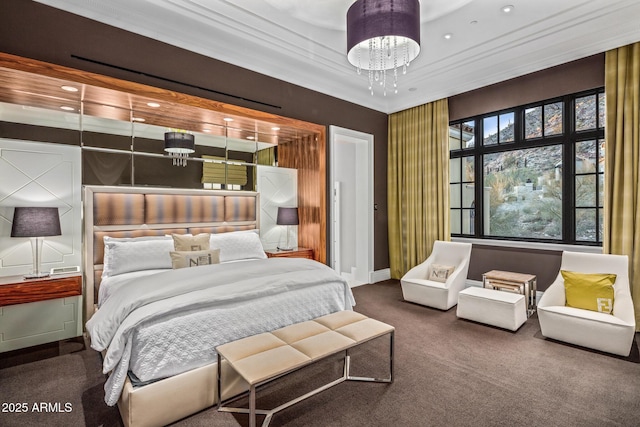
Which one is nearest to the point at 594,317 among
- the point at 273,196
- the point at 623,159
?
the point at 623,159

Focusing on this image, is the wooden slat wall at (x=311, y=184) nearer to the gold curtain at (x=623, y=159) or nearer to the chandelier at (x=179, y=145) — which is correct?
the chandelier at (x=179, y=145)

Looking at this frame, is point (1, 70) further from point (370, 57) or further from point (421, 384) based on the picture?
point (421, 384)

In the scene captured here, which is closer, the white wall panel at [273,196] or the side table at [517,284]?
the side table at [517,284]

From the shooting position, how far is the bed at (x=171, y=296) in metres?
2.01

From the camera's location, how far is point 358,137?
5.45 meters

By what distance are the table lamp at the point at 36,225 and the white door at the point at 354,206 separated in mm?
3610

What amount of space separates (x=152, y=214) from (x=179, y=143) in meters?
0.90

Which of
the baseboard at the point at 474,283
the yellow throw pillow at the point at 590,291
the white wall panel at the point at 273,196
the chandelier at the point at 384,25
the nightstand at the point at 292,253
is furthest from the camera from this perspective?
the baseboard at the point at 474,283

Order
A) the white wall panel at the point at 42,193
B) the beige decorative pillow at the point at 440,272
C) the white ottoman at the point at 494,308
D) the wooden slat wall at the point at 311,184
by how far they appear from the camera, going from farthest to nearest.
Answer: the wooden slat wall at the point at 311,184
the beige decorative pillow at the point at 440,272
the white ottoman at the point at 494,308
the white wall panel at the point at 42,193

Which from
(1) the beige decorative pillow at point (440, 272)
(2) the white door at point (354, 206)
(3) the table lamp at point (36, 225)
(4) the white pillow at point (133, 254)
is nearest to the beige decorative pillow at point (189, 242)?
(4) the white pillow at point (133, 254)

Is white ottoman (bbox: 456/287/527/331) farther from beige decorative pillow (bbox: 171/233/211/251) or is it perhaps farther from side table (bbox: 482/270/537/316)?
beige decorative pillow (bbox: 171/233/211/251)

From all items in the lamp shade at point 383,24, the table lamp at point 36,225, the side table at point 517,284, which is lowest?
the side table at point 517,284

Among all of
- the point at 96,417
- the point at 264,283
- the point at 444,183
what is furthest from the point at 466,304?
the point at 96,417

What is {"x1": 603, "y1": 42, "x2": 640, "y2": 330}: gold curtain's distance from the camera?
3.48 metres
